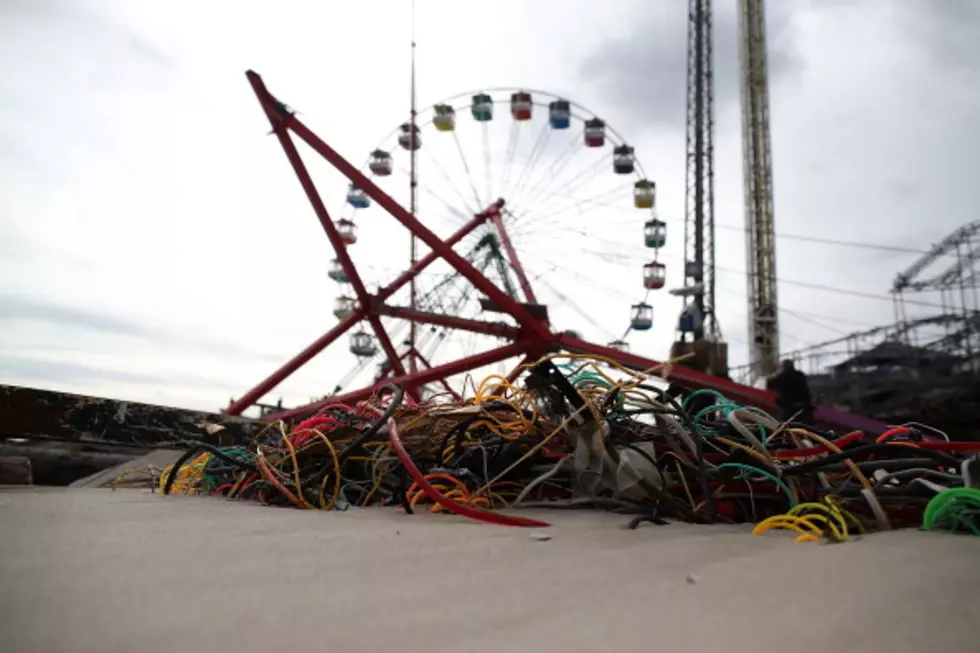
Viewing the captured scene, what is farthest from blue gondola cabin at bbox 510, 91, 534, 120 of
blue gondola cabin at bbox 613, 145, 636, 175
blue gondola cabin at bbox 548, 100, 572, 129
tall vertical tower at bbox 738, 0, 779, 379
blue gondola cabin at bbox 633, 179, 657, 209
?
tall vertical tower at bbox 738, 0, 779, 379

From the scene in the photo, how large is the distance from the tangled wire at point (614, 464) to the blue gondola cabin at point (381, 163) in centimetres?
1304

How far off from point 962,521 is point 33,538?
140cm

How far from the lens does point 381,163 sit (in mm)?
13883

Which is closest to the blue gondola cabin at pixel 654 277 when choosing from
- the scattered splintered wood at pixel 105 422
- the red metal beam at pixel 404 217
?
the red metal beam at pixel 404 217

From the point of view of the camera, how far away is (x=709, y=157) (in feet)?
42.1

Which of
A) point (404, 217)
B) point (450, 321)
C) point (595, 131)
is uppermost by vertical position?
point (595, 131)

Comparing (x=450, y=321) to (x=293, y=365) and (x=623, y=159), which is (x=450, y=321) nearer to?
(x=293, y=365)

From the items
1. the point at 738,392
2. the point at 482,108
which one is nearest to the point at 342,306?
the point at 482,108

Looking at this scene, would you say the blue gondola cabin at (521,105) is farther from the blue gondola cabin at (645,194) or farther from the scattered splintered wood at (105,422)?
the scattered splintered wood at (105,422)

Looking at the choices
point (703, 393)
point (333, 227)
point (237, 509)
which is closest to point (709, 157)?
point (333, 227)

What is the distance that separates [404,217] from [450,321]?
1.96m

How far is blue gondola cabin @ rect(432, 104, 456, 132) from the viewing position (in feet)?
43.5

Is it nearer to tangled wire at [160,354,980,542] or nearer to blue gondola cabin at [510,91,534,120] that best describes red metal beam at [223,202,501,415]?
blue gondola cabin at [510,91,534,120]

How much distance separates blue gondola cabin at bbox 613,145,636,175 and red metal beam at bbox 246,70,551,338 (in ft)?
18.5
